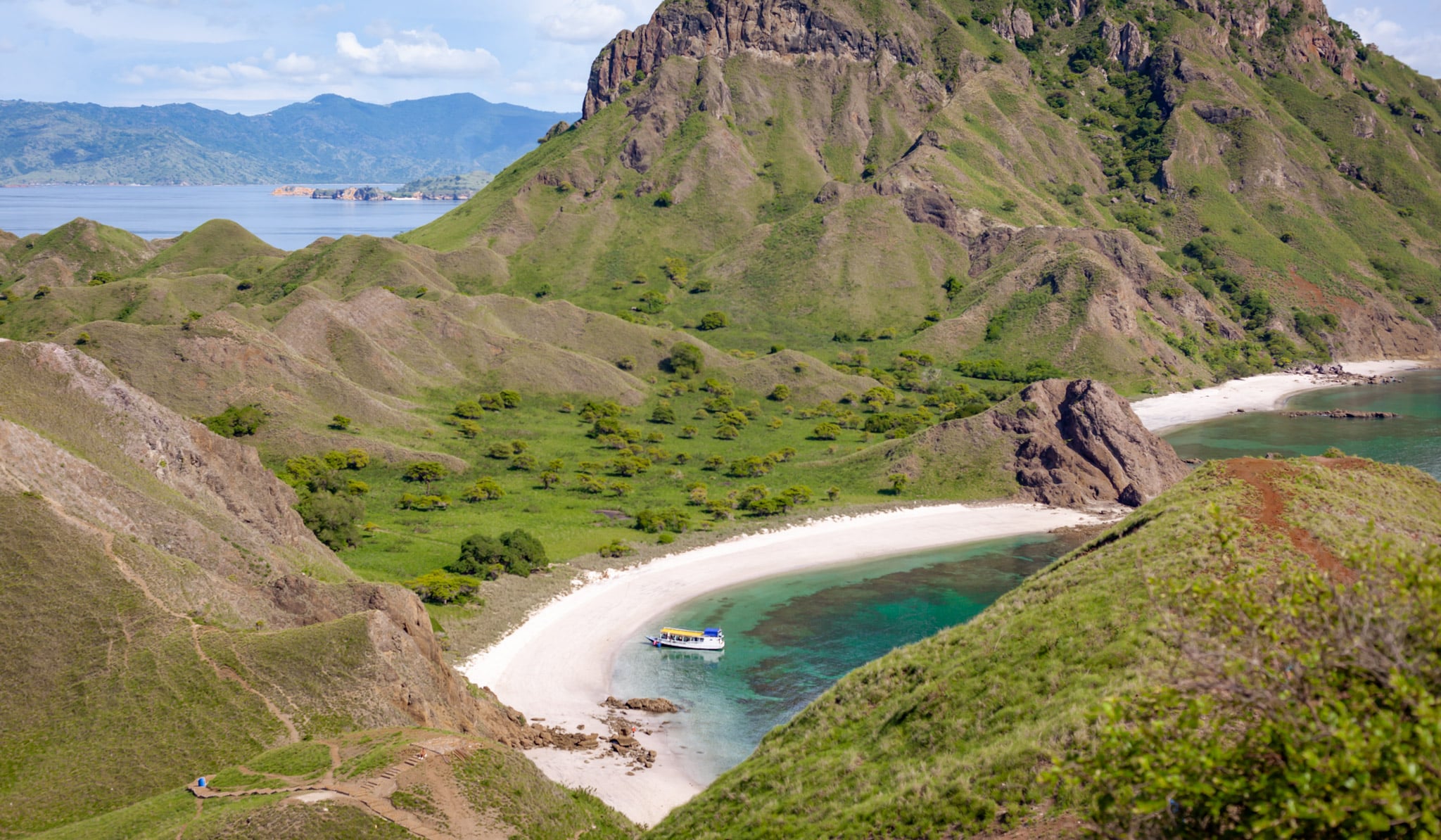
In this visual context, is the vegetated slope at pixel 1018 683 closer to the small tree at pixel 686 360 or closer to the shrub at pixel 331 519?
the shrub at pixel 331 519

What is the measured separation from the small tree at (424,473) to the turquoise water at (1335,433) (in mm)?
96441

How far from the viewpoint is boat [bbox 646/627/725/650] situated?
240 feet

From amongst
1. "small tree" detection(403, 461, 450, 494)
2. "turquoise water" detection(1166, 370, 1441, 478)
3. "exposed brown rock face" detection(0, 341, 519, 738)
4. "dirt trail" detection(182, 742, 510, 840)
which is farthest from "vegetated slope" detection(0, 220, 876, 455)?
"dirt trail" detection(182, 742, 510, 840)

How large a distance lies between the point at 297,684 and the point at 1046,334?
166m

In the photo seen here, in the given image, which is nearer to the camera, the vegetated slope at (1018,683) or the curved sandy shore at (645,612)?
the vegetated slope at (1018,683)

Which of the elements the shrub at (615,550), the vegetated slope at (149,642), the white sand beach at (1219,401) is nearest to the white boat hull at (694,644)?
the vegetated slope at (149,642)

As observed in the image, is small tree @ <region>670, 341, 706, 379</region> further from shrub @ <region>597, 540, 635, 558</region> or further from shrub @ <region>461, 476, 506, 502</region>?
shrub @ <region>597, 540, 635, 558</region>

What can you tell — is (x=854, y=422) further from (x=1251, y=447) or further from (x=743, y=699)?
(x=743, y=699)

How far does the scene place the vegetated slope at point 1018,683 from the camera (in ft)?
94.6

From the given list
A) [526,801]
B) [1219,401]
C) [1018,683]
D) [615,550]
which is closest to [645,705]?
[526,801]

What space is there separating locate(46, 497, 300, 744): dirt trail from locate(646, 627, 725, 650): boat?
33.0m

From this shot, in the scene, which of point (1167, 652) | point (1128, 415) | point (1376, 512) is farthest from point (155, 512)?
point (1128, 415)

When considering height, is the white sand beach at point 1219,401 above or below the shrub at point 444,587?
above

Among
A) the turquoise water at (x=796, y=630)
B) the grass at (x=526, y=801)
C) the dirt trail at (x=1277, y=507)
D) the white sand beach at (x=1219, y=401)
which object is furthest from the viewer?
the white sand beach at (x=1219, y=401)
